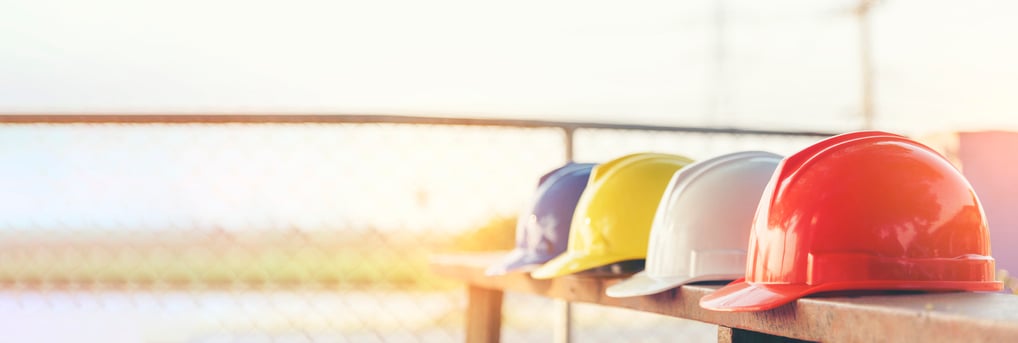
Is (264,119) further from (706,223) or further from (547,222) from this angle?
(706,223)

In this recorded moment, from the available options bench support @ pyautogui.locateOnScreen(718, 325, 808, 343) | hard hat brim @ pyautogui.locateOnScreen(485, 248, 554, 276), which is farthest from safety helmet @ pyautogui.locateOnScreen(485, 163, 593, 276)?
bench support @ pyautogui.locateOnScreen(718, 325, 808, 343)

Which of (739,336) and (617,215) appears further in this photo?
(617,215)

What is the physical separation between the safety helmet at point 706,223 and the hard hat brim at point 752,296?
15cm

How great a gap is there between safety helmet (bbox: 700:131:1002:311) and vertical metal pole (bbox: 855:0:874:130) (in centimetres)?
878

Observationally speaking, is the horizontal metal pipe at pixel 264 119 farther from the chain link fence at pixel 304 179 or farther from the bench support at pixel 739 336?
the bench support at pixel 739 336

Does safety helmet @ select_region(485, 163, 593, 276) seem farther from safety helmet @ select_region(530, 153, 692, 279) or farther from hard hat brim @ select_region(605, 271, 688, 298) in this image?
hard hat brim @ select_region(605, 271, 688, 298)

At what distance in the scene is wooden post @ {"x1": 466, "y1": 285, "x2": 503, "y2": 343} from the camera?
2502mm

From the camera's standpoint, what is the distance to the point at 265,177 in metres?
3.59

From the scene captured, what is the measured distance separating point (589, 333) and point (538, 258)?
11.0 ft

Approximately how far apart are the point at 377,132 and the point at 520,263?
124 centimetres

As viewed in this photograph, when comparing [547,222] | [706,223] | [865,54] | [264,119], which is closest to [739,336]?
[706,223]

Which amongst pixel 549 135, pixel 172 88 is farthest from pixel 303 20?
pixel 549 135

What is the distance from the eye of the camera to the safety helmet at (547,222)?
1.94m

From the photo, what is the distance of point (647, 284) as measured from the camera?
4.68 ft
